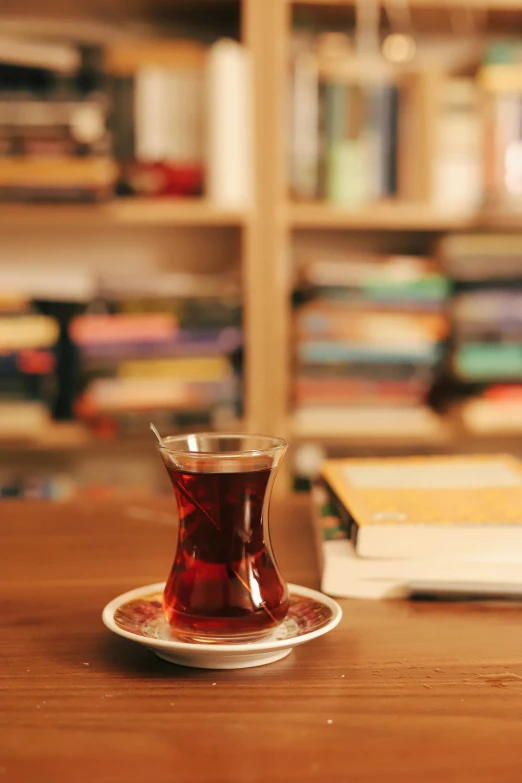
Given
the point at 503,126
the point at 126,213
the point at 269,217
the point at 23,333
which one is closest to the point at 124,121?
the point at 126,213

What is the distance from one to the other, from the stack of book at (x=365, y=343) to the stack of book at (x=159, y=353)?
148 mm

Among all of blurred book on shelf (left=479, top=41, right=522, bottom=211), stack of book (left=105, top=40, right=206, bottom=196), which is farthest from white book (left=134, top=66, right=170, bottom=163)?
blurred book on shelf (left=479, top=41, right=522, bottom=211)

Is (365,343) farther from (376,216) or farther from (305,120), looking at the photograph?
(305,120)

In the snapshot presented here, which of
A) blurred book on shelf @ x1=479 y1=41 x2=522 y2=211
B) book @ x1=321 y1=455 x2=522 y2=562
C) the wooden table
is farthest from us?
blurred book on shelf @ x1=479 y1=41 x2=522 y2=211

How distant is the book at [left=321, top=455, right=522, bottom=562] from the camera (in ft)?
2.10

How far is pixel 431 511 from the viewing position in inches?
27.2

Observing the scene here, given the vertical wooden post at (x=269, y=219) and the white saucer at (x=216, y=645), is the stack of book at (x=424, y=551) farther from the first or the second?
the vertical wooden post at (x=269, y=219)

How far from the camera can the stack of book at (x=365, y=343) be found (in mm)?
1726

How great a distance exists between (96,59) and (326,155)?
1.60 ft

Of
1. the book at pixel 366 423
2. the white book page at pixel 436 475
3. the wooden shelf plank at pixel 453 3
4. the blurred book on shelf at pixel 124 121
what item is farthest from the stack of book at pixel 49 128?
the white book page at pixel 436 475

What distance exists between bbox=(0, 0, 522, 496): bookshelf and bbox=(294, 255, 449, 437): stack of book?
34mm

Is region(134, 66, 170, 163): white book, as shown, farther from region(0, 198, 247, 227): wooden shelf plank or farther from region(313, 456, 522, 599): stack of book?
region(313, 456, 522, 599): stack of book

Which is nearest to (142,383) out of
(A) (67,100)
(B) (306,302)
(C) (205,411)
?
(C) (205,411)

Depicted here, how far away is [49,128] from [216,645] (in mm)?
1381
